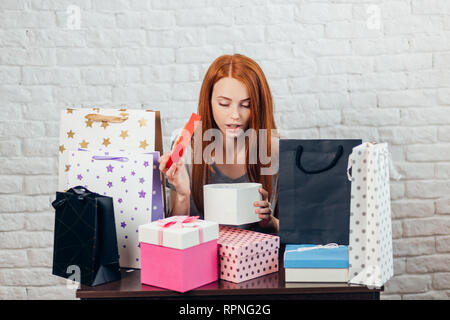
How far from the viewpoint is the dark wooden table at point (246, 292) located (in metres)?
1.08

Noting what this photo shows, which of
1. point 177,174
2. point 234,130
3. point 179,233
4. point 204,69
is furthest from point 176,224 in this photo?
point 204,69

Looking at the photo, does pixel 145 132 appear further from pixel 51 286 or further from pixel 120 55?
pixel 51 286

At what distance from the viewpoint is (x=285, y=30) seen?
6.47 feet

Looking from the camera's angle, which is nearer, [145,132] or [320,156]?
[320,156]

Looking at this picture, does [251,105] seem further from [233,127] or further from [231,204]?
[231,204]

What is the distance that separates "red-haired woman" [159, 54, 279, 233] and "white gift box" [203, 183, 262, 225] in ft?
0.96

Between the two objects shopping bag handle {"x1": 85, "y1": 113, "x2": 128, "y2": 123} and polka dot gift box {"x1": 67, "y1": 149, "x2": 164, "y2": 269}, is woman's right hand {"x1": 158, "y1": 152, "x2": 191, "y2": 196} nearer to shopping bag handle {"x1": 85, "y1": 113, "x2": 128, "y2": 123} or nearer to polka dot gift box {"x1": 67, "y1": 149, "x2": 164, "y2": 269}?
polka dot gift box {"x1": 67, "y1": 149, "x2": 164, "y2": 269}

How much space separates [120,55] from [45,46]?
1.03 ft

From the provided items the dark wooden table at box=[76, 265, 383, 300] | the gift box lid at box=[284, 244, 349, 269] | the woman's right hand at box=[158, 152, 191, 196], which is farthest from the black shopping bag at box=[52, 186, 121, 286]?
the gift box lid at box=[284, 244, 349, 269]

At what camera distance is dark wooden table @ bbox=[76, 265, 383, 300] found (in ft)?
3.54

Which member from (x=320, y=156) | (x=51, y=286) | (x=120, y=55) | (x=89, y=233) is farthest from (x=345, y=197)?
(x=51, y=286)

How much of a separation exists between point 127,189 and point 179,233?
273 mm
